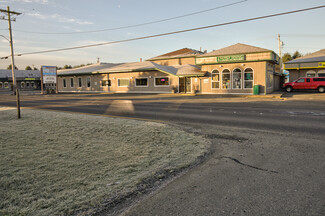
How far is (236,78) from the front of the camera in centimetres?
2786

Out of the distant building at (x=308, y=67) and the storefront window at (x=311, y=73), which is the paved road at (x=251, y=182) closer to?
the distant building at (x=308, y=67)

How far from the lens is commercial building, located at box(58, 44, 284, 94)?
2662cm

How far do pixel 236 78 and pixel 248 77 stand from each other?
1408 millimetres

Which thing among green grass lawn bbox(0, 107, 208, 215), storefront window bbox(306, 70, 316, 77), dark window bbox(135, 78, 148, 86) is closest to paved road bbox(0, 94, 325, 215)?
green grass lawn bbox(0, 107, 208, 215)

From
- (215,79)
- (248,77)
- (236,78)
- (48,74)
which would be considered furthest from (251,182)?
(48,74)

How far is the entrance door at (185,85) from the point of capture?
104ft

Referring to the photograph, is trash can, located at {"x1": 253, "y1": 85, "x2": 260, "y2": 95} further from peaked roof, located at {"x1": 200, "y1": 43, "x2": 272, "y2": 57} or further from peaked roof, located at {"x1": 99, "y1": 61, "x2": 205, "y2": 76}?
peaked roof, located at {"x1": 99, "y1": 61, "x2": 205, "y2": 76}

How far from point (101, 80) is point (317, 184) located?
39869 millimetres

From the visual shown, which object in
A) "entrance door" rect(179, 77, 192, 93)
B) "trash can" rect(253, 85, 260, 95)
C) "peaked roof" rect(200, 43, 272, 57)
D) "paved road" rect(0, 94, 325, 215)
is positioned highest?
"peaked roof" rect(200, 43, 272, 57)

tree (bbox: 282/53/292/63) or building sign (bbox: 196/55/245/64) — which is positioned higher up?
tree (bbox: 282/53/292/63)

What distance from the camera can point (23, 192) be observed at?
3570 mm

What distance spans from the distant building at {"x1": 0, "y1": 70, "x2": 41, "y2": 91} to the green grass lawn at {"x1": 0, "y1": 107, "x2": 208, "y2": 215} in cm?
6726

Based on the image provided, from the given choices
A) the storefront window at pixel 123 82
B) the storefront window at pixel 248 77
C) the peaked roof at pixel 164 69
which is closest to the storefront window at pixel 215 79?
the peaked roof at pixel 164 69

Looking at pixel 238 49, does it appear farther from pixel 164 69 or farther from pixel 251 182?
pixel 251 182
